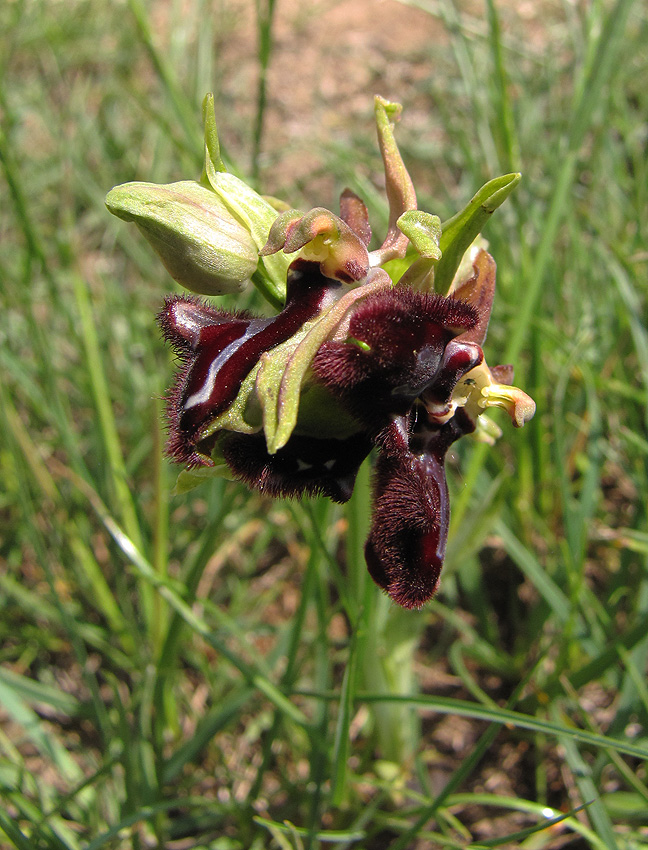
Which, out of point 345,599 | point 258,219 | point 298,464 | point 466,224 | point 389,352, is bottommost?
point 345,599

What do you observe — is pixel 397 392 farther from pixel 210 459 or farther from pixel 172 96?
pixel 172 96

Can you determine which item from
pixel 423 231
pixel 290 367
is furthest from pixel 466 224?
pixel 290 367

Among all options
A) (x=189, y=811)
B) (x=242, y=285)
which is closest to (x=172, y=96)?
(x=242, y=285)

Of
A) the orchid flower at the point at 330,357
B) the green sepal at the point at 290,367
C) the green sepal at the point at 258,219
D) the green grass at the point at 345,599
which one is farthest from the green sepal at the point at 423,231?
the green grass at the point at 345,599

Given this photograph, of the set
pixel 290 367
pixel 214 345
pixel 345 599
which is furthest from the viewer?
pixel 345 599

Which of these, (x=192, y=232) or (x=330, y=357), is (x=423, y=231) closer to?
(x=330, y=357)

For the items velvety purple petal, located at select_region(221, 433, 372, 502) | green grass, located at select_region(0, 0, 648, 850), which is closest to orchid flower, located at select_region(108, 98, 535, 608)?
velvety purple petal, located at select_region(221, 433, 372, 502)

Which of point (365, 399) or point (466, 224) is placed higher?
point (466, 224)
